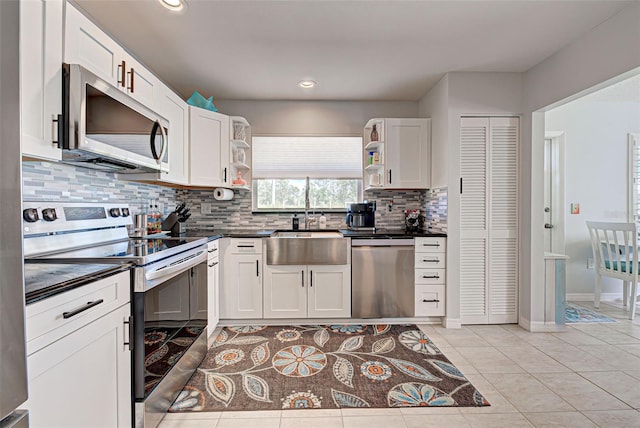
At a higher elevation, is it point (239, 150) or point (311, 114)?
point (311, 114)

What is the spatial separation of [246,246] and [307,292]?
2.49ft

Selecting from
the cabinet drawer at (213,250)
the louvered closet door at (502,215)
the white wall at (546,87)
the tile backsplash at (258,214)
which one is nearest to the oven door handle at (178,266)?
the cabinet drawer at (213,250)

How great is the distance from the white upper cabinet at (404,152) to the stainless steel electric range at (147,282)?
7.04 ft

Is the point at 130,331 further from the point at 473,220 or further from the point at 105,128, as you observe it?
the point at 473,220

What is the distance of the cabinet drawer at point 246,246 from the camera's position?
10.2 ft

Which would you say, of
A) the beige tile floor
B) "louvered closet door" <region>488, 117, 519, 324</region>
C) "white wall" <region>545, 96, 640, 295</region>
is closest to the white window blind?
"louvered closet door" <region>488, 117, 519, 324</region>

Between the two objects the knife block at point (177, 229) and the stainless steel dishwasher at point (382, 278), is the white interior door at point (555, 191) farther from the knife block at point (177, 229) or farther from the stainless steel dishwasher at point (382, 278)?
the knife block at point (177, 229)

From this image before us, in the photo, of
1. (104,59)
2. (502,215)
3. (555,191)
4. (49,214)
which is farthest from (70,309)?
(555,191)

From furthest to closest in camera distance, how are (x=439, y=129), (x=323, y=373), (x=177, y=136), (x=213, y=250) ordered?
(x=439, y=129)
(x=213, y=250)
(x=177, y=136)
(x=323, y=373)

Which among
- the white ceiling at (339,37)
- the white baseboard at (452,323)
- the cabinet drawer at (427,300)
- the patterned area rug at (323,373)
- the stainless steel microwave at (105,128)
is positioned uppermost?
the white ceiling at (339,37)

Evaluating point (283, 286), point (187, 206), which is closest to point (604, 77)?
point (283, 286)

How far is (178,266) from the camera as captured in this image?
6.11ft

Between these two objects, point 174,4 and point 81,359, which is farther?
point 174,4

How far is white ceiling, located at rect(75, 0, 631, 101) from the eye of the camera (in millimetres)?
2043
